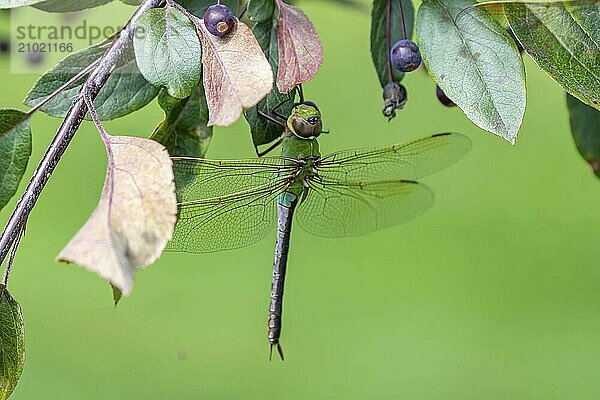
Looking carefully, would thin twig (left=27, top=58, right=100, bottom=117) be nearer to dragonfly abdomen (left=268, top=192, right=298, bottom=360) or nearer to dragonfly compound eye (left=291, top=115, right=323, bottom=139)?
dragonfly compound eye (left=291, top=115, right=323, bottom=139)

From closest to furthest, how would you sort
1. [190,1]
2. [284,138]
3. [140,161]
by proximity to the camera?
[140,161] → [190,1] → [284,138]

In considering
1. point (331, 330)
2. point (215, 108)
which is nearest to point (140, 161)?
point (215, 108)

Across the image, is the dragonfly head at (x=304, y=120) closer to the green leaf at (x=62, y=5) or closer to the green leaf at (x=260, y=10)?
the green leaf at (x=260, y=10)

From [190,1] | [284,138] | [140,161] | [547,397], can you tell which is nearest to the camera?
[140,161]

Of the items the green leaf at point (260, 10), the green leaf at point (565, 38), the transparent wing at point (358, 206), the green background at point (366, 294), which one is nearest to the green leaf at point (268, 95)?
the green leaf at point (260, 10)

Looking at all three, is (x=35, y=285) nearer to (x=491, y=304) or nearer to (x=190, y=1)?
(x=491, y=304)

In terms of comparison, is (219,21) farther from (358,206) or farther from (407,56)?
(358,206)
